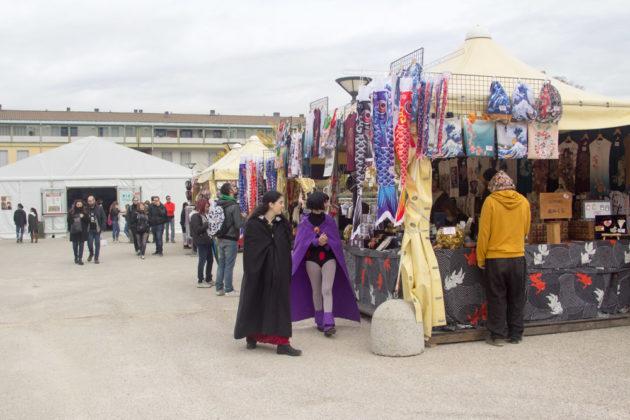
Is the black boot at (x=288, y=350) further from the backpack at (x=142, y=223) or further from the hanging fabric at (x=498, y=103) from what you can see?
the backpack at (x=142, y=223)

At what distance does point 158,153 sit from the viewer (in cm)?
7512

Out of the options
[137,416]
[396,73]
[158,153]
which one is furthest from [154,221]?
[158,153]

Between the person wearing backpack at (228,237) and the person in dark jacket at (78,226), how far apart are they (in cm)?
639

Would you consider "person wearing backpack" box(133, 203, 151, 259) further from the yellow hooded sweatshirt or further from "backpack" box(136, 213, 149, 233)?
the yellow hooded sweatshirt

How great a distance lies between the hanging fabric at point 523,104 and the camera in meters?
7.12

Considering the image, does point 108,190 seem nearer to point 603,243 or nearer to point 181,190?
point 181,190

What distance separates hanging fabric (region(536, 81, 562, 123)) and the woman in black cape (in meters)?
3.00

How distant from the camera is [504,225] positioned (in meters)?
6.75

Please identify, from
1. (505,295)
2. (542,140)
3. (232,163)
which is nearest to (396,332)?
(505,295)

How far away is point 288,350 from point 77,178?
1026 inches

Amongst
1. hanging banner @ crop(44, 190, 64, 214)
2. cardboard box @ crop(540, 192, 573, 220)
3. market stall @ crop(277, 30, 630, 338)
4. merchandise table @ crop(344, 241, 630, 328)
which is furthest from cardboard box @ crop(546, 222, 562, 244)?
hanging banner @ crop(44, 190, 64, 214)

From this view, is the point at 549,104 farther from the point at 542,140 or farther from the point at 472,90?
the point at 472,90

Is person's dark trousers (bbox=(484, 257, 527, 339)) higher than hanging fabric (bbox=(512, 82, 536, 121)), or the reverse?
hanging fabric (bbox=(512, 82, 536, 121))

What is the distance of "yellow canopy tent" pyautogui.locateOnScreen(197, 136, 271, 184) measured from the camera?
19172 millimetres
